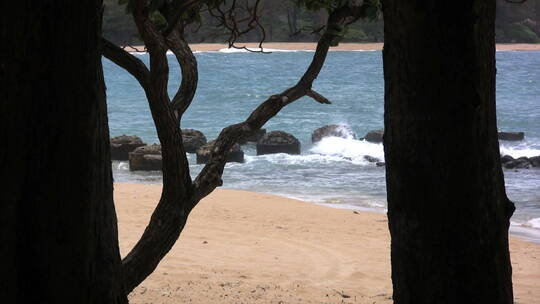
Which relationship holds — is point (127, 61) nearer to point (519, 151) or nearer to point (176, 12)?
point (176, 12)

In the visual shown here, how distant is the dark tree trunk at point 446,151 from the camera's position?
263 cm

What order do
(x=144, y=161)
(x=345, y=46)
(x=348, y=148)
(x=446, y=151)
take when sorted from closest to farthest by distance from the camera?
(x=446, y=151)
(x=144, y=161)
(x=348, y=148)
(x=345, y=46)

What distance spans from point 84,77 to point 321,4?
288 centimetres

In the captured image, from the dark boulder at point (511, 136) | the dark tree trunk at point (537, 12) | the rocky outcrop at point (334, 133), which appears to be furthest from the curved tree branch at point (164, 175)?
the dark tree trunk at point (537, 12)

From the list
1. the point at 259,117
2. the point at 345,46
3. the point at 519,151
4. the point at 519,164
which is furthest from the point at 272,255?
the point at 345,46

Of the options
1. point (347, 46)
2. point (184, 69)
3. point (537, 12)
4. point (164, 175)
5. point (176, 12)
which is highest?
point (537, 12)

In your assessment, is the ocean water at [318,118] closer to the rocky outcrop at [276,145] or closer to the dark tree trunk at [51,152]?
the rocky outcrop at [276,145]

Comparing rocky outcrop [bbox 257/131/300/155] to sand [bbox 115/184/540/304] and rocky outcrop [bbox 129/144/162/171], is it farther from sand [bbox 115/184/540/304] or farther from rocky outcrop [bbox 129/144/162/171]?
sand [bbox 115/184/540/304]

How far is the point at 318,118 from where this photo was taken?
32031 mm

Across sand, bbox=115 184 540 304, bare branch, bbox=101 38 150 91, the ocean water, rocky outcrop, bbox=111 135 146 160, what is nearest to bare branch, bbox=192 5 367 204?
bare branch, bbox=101 38 150 91

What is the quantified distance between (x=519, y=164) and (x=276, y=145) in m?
5.05

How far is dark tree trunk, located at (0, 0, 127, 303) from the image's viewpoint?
7.64 ft

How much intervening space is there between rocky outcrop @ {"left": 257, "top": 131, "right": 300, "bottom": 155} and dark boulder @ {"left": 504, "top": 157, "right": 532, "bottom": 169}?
4550 millimetres

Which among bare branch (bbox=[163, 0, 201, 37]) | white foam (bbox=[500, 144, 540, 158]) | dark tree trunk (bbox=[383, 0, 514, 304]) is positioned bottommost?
white foam (bbox=[500, 144, 540, 158])
